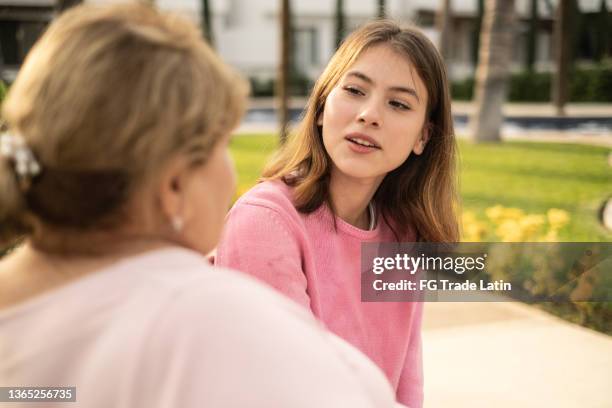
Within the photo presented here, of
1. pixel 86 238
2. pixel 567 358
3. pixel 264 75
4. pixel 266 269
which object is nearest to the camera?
pixel 86 238

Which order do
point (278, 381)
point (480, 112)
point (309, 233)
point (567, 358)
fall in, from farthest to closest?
point (480, 112) < point (567, 358) < point (309, 233) < point (278, 381)

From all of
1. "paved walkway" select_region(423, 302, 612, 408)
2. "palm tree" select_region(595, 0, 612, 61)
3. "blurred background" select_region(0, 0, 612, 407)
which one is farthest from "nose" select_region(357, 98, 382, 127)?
"palm tree" select_region(595, 0, 612, 61)

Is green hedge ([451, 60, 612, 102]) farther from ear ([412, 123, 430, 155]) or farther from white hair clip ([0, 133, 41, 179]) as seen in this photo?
white hair clip ([0, 133, 41, 179])

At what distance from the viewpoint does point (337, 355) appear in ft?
2.94

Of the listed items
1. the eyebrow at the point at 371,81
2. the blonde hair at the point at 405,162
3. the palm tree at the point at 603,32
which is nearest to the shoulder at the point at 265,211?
the blonde hair at the point at 405,162

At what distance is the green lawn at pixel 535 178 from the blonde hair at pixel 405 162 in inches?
114

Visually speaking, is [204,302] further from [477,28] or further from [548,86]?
[477,28]

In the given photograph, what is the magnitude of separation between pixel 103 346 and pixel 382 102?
4.72 feet

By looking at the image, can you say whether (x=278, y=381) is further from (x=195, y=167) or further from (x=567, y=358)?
(x=567, y=358)

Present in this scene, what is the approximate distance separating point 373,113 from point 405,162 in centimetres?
38

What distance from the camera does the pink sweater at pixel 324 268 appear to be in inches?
74.2

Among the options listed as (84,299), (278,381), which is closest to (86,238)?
(84,299)

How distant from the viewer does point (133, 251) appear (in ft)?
3.13

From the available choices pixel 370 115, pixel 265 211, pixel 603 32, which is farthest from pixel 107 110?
pixel 603 32
